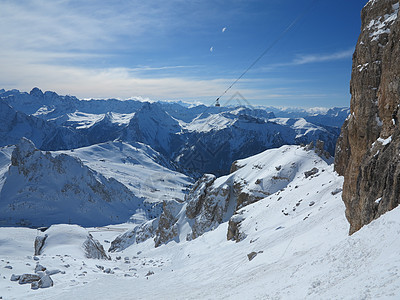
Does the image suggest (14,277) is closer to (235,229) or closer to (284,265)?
(284,265)

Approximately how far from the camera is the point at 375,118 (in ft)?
54.0

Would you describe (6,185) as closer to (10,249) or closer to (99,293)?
(10,249)

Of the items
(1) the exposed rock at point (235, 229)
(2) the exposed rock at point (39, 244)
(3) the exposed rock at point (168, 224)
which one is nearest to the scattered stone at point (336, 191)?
(1) the exposed rock at point (235, 229)

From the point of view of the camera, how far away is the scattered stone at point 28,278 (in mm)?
20314

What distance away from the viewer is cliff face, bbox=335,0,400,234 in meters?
13.2

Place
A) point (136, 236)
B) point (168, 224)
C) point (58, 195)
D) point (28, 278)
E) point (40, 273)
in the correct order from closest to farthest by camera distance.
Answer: point (28, 278) < point (40, 273) < point (168, 224) < point (136, 236) < point (58, 195)

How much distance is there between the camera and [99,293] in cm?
1967

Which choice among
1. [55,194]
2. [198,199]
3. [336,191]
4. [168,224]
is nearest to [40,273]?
[336,191]

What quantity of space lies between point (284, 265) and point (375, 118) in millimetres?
11114

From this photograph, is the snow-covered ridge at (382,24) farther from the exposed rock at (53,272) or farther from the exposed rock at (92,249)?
the exposed rock at (92,249)

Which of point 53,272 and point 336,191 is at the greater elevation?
point 336,191

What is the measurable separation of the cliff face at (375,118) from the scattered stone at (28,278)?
23980mm

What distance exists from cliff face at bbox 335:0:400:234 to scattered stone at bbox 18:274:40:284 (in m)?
24.0

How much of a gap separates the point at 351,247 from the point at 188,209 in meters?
57.7
